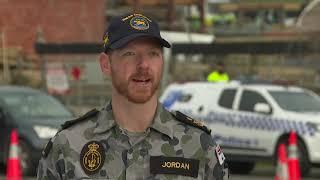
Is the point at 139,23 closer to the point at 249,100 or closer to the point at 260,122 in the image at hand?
the point at 260,122

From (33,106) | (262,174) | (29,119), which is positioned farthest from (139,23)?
(262,174)

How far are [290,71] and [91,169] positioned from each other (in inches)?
993

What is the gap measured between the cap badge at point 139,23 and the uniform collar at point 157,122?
0.28 metres

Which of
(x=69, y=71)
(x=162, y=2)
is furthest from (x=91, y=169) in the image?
(x=162, y=2)

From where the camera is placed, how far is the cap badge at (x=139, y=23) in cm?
290

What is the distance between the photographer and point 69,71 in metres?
24.7

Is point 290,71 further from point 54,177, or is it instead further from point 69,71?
point 54,177

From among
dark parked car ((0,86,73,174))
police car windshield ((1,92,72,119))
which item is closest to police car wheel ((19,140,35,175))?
dark parked car ((0,86,73,174))

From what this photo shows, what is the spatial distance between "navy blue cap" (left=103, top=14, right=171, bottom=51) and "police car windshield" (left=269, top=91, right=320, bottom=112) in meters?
13.8

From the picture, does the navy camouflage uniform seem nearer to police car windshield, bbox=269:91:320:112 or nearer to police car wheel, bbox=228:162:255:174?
police car windshield, bbox=269:91:320:112

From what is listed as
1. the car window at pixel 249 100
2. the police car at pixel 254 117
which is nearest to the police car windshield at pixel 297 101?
the police car at pixel 254 117

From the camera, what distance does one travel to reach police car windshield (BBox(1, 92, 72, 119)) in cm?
1623

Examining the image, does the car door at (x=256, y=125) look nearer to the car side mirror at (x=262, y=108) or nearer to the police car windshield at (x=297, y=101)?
the car side mirror at (x=262, y=108)

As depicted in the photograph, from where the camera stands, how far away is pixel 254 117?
653 inches
